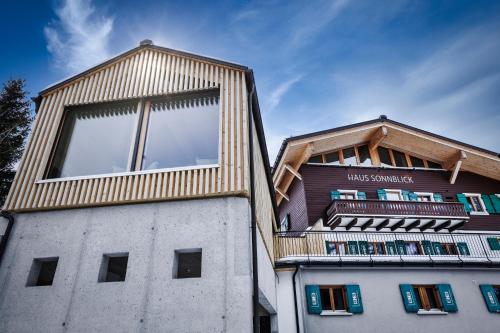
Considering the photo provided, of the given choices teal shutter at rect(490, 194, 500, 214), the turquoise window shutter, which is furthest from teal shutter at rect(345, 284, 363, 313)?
teal shutter at rect(490, 194, 500, 214)

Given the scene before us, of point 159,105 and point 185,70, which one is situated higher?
point 185,70

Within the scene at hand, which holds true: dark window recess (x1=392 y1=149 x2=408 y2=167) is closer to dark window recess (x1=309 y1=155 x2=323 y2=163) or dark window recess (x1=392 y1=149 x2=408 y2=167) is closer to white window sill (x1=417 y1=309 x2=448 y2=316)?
dark window recess (x1=309 y1=155 x2=323 y2=163)

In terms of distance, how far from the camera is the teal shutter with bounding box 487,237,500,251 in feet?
55.5

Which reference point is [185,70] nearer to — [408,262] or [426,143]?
[408,262]

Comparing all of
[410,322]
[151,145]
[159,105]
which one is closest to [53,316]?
[151,145]

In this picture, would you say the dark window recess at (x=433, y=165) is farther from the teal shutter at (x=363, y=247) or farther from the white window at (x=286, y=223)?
the white window at (x=286, y=223)

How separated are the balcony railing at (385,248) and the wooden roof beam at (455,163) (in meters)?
5.04

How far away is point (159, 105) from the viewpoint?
7.42 metres

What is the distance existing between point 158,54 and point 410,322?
14.5m

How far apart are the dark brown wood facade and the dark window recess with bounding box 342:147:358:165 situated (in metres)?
0.62

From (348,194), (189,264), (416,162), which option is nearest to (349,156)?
(348,194)

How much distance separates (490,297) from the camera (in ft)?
45.9

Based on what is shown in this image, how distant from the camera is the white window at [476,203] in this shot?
67.7 ft

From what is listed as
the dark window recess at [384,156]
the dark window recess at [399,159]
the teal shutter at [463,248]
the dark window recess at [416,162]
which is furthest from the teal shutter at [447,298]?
the dark window recess at [416,162]
